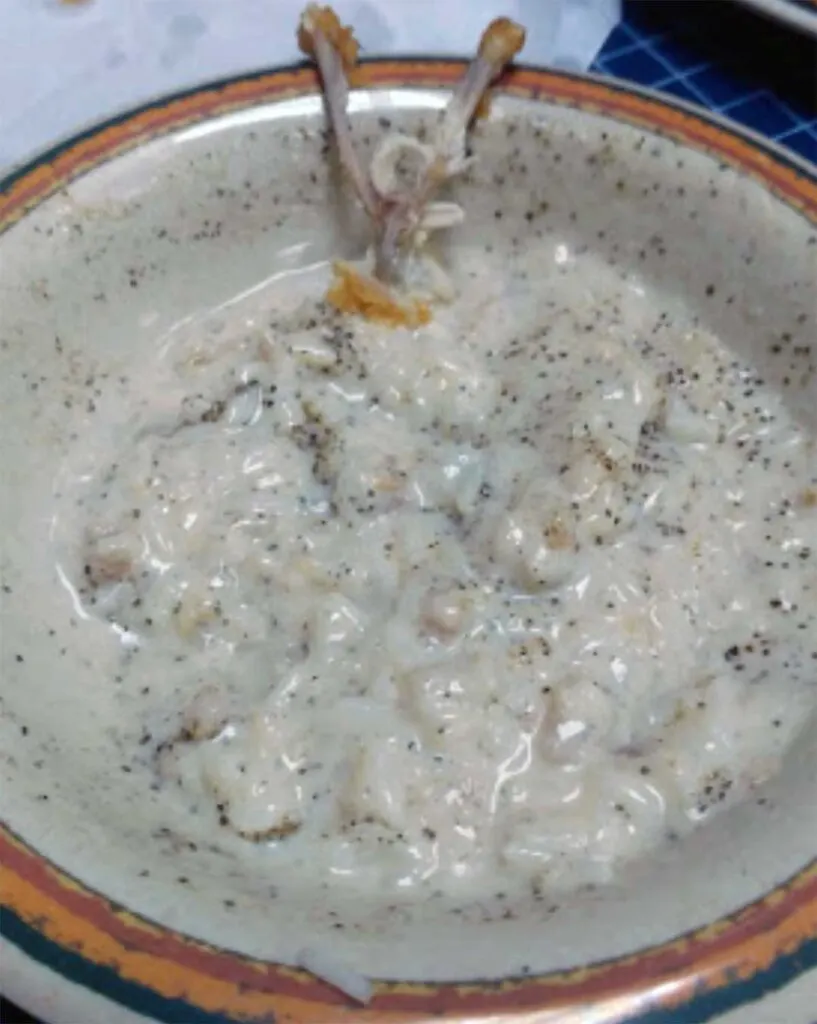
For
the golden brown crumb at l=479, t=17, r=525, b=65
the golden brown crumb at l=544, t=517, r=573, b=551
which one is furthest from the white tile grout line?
the golden brown crumb at l=544, t=517, r=573, b=551

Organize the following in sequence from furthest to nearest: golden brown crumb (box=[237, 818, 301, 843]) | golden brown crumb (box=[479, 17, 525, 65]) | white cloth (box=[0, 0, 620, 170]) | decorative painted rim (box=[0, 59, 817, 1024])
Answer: white cloth (box=[0, 0, 620, 170])
golden brown crumb (box=[479, 17, 525, 65])
golden brown crumb (box=[237, 818, 301, 843])
decorative painted rim (box=[0, 59, 817, 1024])

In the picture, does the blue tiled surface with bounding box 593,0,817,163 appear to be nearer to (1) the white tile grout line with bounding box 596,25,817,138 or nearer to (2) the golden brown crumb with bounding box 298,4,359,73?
(1) the white tile grout line with bounding box 596,25,817,138

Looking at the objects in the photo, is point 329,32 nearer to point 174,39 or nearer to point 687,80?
point 174,39

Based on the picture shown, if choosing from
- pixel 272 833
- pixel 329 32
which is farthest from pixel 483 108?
pixel 272 833

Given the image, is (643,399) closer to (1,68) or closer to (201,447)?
(201,447)

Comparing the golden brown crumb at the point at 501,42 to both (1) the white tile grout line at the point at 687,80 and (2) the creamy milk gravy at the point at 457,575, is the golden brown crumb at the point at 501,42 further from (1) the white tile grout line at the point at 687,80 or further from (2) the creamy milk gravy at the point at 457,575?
(1) the white tile grout line at the point at 687,80

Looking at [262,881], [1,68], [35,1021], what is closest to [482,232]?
[1,68]

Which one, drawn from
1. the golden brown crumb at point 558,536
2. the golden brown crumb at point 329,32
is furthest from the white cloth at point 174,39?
the golden brown crumb at point 558,536
